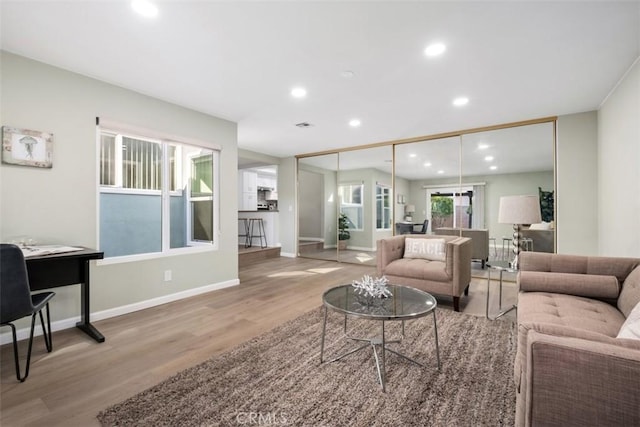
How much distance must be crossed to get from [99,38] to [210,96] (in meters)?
1.20

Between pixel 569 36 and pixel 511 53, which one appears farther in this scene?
pixel 511 53

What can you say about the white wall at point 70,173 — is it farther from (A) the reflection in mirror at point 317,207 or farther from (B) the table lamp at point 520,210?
(B) the table lamp at point 520,210

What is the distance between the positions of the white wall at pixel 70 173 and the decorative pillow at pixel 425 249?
2.95 m

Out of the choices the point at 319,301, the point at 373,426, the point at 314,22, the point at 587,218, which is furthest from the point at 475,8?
the point at 587,218

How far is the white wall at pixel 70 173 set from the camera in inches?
95.7

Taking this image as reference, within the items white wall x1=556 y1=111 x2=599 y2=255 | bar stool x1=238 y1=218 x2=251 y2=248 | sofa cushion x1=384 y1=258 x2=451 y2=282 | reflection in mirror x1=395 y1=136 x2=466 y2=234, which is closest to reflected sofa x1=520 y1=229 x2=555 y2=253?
white wall x1=556 y1=111 x2=599 y2=255

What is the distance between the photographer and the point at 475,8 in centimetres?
191

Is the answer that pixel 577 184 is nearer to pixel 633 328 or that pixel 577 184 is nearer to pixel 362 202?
pixel 633 328

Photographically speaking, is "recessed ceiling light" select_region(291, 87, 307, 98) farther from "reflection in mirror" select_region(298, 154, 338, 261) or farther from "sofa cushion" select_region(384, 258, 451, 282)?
"reflection in mirror" select_region(298, 154, 338, 261)

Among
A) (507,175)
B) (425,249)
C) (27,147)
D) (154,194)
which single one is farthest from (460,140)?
(27,147)

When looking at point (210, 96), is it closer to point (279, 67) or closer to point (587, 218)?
point (279, 67)

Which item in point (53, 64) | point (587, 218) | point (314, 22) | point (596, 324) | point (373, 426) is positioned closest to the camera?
point (373, 426)

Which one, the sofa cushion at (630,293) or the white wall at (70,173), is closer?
the sofa cushion at (630,293)

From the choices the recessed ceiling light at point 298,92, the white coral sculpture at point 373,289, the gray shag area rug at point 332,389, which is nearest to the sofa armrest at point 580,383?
the gray shag area rug at point 332,389
